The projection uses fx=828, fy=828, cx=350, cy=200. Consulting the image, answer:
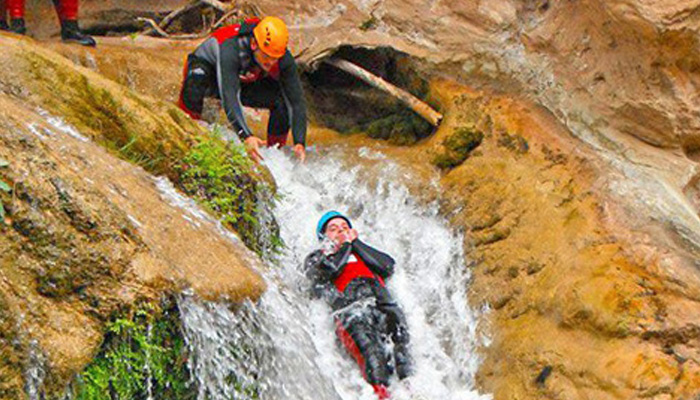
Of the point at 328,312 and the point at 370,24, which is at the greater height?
the point at 370,24

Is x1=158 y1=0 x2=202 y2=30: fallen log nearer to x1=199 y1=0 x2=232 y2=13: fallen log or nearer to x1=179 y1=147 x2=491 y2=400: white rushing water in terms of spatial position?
x1=199 y1=0 x2=232 y2=13: fallen log

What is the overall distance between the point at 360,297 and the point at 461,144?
2.06 metres

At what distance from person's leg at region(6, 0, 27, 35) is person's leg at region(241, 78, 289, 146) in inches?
103

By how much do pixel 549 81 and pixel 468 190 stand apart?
1.31 meters

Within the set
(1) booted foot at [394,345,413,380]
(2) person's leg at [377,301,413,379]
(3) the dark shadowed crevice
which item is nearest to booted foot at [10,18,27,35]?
(3) the dark shadowed crevice

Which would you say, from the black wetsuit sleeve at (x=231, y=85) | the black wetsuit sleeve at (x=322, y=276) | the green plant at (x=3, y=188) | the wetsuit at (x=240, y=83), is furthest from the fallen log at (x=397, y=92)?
the green plant at (x=3, y=188)

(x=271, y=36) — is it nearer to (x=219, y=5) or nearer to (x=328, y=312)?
(x=328, y=312)

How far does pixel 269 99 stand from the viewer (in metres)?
7.95

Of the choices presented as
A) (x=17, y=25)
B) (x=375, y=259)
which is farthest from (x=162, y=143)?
(x=17, y=25)

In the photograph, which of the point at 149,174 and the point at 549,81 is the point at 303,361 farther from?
the point at 549,81

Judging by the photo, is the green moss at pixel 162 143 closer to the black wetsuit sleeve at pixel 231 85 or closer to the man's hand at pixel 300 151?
the black wetsuit sleeve at pixel 231 85

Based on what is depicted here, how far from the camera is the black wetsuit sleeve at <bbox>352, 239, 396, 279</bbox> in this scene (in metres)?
6.68

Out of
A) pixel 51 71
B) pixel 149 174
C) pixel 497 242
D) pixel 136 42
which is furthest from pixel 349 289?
pixel 136 42

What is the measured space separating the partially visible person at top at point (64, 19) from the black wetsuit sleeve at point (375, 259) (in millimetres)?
4074
